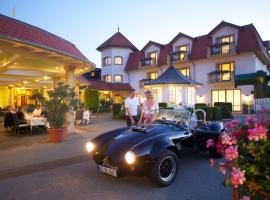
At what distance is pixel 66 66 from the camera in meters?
10.8

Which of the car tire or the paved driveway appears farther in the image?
the car tire

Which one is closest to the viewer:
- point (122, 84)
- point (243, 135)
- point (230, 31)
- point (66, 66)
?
point (243, 135)

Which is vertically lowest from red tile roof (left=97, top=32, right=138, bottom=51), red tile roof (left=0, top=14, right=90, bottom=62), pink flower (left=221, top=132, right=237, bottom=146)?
pink flower (left=221, top=132, right=237, bottom=146)

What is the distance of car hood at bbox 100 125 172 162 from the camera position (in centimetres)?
428

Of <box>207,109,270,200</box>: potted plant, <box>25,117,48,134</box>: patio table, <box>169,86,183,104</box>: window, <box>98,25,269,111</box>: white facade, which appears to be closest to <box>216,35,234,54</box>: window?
<box>98,25,269,111</box>: white facade

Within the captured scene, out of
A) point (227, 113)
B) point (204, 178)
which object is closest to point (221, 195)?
point (204, 178)

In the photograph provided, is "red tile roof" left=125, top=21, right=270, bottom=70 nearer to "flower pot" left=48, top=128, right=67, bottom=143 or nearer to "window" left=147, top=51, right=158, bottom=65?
"window" left=147, top=51, right=158, bottom=65

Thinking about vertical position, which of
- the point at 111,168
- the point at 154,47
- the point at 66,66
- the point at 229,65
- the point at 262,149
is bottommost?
the point at 111,168

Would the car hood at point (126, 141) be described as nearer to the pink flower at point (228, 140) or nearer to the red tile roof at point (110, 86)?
the pink flower at point (228, 140)

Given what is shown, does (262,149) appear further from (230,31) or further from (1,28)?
(230,31)

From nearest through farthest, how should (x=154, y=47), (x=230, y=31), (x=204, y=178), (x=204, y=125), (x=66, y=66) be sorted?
(x=204, y=178) < (x=204, y=125) < (x=66, y=66) < (x=230, y=31) < (x=154, y=47)

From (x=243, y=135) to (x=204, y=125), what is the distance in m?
3.74

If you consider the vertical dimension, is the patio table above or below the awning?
below

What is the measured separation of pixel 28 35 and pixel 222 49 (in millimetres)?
22284
